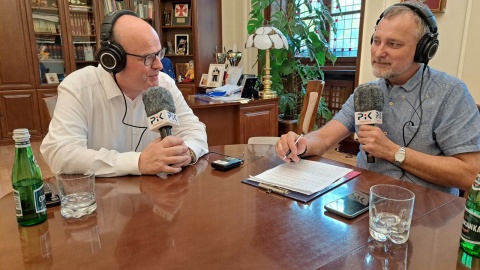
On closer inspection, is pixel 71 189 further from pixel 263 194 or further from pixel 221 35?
pixel 221 35

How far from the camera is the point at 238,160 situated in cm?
129

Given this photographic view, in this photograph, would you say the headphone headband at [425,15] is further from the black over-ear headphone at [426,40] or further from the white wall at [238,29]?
the white wall at [238,29]

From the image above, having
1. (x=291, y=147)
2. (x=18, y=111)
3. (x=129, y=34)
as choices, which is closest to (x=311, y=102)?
(x=291, y=147)

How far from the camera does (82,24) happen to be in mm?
A: 4445

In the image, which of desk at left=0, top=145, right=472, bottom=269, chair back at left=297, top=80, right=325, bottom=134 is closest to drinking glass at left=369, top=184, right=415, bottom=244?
desk at left=0, top=145, right=472, bottom=269

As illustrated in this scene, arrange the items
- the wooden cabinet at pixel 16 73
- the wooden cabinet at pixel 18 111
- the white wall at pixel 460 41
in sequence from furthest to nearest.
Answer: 1. the wooden cabinet at pixel 18 111
2. the wooden cabinet at pixel 16 73
3. the white wall at pixel 460 41

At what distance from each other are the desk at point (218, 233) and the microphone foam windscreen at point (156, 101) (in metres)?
0.26

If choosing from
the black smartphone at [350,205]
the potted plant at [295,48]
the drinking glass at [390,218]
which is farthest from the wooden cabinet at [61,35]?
the drinking glass at [390,218]

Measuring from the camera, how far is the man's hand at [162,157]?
3.80ft

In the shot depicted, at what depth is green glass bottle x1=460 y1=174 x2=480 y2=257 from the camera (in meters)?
0.67

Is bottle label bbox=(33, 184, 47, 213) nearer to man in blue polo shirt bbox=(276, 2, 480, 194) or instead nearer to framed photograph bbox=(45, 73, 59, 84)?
man in blue polo shirt bbox=(276, 2, 480, 194)

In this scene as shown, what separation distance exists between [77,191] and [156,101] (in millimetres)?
386

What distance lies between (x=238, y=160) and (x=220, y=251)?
60 centimetres

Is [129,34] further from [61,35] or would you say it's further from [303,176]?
[61,35]
